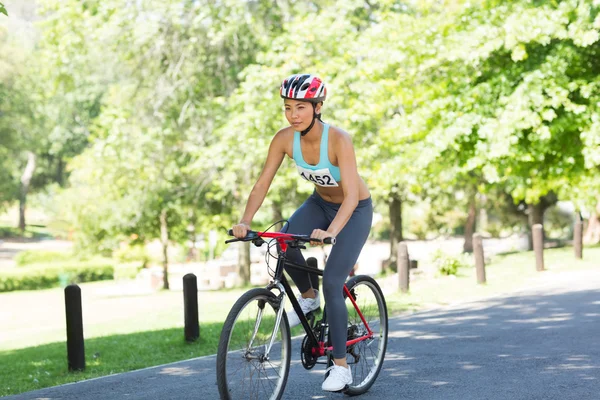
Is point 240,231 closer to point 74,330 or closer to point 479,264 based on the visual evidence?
point 74,330

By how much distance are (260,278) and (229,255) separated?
17.4m

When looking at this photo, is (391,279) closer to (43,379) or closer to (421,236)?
(43,379)

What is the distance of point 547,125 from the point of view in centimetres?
2062

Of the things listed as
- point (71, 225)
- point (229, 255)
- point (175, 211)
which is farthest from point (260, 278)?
point (229, 255)

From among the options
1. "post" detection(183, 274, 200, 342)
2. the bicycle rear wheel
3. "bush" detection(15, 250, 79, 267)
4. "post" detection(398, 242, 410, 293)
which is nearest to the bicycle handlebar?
the bicycle rear wheel

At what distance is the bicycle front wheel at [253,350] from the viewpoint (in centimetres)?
511

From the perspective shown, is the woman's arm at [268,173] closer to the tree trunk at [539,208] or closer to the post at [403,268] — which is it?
the post at [403,268]

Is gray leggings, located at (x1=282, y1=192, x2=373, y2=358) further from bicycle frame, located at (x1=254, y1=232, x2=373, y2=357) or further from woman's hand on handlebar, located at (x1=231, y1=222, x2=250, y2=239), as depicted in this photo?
woman's hand on handlebar, located at (x1=231, y1=222, x2=250, y2=239)

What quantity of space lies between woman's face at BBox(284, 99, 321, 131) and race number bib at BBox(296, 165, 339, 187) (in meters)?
0.29

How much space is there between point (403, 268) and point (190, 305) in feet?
20.0

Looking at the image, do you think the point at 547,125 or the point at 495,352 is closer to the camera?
the point at 495,352

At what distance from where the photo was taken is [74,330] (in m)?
8.55

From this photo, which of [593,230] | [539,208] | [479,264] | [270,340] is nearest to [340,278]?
[270,340]

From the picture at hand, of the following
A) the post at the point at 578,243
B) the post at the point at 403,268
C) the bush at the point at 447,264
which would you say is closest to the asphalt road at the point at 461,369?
the post at the point at 403,268
